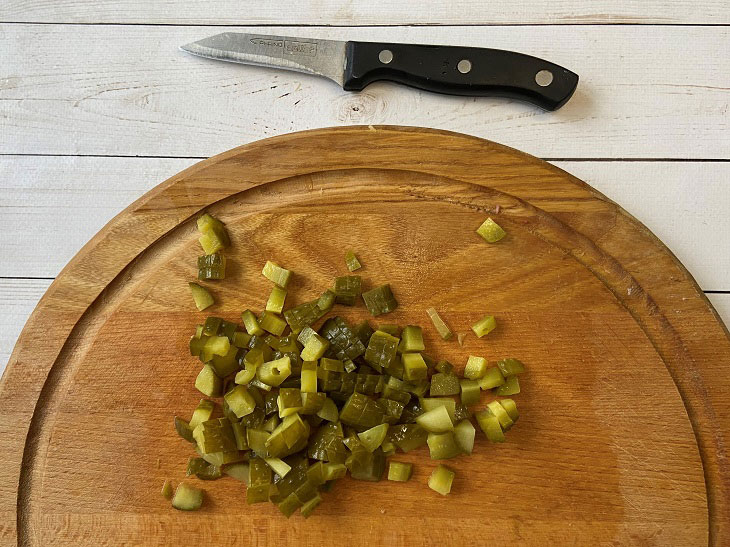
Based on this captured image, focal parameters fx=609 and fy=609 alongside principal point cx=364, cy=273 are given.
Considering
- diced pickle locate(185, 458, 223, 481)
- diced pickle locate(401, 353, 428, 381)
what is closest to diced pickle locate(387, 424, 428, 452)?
diced pickle locate(401, 353, 428, 381)

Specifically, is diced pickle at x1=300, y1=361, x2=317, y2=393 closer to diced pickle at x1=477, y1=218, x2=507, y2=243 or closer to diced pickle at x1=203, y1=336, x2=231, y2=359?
diced pickle at x1=203, y1=336, x2=231, y2=359

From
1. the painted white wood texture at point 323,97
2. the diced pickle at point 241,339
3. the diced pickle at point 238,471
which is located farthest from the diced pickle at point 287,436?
the painted white wood texture at point 323,97

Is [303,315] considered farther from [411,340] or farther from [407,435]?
[407,435]

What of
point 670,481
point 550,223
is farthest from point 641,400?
point 550,223

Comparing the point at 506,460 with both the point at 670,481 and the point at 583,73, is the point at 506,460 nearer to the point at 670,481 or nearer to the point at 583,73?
the point at 670,481

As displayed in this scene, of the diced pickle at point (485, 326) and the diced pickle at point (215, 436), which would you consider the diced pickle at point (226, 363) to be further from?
the diced pickle at point (485, 326)

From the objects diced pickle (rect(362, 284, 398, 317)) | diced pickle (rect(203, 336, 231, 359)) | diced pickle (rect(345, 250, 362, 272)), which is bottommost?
diced pickle (rect(203, 336, 231, 359))

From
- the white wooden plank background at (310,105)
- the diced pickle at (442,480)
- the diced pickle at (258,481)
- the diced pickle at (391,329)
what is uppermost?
the white wooden plank background at (310,105)
